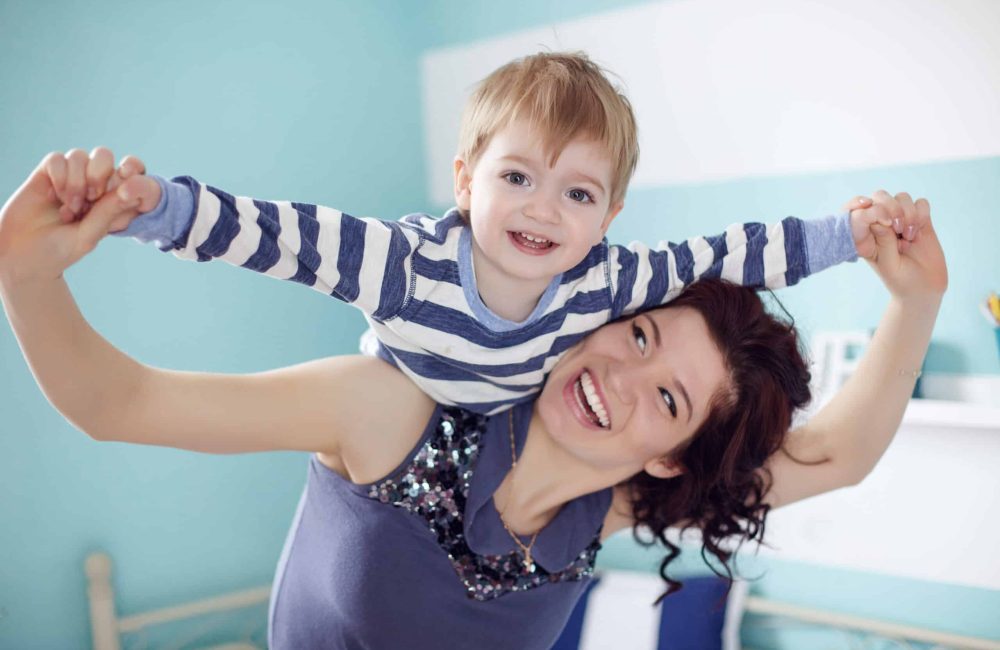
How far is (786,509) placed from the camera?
2.34m

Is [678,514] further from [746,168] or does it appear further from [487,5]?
[487,5]

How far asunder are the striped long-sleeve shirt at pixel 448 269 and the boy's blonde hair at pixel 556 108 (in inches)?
5.2

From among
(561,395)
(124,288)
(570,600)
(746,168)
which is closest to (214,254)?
(561,395)

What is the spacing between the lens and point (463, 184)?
1.19 metres

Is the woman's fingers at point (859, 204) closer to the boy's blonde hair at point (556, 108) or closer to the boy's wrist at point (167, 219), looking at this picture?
the boy's blonde hair at point (556, 108)

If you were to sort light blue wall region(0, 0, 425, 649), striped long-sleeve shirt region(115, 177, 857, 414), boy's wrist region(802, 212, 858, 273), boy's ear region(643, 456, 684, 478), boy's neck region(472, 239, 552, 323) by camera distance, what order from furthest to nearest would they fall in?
light blue wall region(0, 0, 425, 649), boy's ear region(643, 456, 684, 478), boy's wrist region(802, 212, 858, 273), boy's neck region(472, 239, 552, 323), striped long-sleeve shirt region(115, 177, 857, 414)

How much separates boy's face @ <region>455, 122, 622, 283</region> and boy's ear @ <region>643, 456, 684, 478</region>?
41 centimetres

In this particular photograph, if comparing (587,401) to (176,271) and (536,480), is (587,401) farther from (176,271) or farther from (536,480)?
(176,271)

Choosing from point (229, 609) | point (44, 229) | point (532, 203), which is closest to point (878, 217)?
point (532, 203)

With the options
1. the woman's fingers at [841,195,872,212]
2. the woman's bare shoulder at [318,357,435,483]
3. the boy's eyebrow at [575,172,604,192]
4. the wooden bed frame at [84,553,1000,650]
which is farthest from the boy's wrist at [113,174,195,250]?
the wooden bed frame at [84,553,1000,650]

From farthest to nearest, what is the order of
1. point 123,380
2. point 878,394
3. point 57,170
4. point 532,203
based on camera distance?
1. point 878,394
2. point 532,203
3. point 123,380
4. point 57,170

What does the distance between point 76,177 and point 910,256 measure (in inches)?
45.6

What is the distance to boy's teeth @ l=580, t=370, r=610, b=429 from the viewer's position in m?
1.23

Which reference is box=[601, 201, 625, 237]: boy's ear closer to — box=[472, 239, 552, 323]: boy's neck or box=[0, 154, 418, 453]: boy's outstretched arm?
box=[472, 239, 552, 323]: boy's neck
